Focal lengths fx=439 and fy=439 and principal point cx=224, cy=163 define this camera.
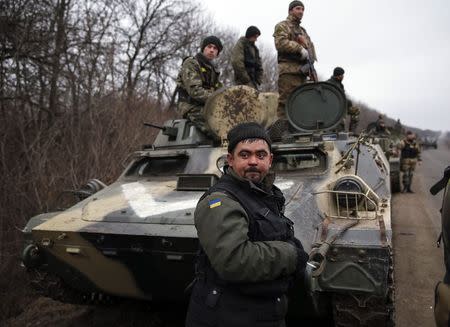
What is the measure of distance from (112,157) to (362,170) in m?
6.04

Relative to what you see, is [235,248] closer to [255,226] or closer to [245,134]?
[255,226]

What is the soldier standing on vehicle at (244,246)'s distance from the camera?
176 centimetres

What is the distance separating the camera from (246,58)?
22.1 feet

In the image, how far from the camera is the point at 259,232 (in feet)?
6.28

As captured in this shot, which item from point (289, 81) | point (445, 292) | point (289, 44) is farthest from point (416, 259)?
point (445, 292)

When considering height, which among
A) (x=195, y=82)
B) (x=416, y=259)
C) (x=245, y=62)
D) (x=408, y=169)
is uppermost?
(x=245, y=62)

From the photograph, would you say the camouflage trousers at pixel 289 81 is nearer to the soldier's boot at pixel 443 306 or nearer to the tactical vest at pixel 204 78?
the tactical vest at pixel 204 78

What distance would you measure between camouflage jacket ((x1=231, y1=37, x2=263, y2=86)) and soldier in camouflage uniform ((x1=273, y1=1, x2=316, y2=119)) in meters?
0.39

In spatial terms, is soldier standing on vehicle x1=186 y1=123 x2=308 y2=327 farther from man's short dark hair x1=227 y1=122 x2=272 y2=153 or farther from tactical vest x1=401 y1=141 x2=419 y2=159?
tactical vest x1=401 y1=141 x2=419 y2=159

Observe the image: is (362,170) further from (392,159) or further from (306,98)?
(392,159)

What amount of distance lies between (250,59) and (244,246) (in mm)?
5375

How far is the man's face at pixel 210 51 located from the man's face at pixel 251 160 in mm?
4008

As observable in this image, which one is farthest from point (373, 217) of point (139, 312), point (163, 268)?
point (139, 312)

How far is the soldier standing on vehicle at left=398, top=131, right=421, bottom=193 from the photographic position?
39.2 feet
